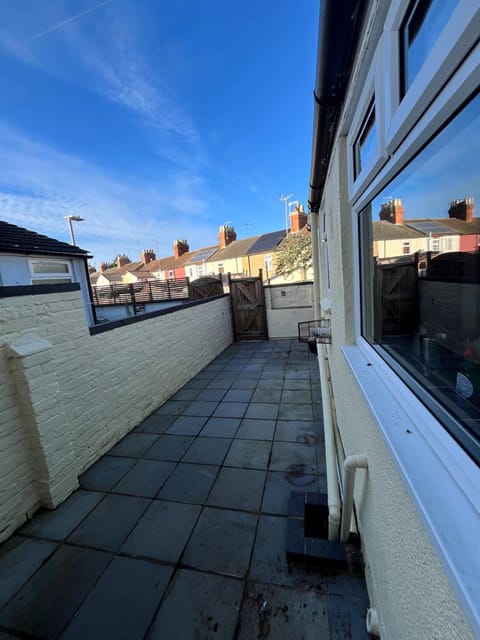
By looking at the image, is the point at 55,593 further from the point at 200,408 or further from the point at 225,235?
the point at 225,235

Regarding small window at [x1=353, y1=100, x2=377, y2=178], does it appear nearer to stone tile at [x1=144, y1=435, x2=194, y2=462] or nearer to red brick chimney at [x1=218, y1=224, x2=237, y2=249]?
stone tile at [x1=144, y1=435, x2=194, y2=462]

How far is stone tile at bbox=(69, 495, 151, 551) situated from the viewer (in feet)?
6.66

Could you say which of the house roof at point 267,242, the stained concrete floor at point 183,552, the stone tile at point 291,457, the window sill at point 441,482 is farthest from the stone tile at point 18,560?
the house roof at point 267,242

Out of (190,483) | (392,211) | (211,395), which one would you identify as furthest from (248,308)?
(392,211)

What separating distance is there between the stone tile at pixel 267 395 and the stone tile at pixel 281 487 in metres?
1.58

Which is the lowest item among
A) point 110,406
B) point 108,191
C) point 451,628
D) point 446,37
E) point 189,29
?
point 110,406

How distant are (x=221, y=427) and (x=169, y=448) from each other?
2.34 ft

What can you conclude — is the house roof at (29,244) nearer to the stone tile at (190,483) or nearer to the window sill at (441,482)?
the stone tile at (190,483)

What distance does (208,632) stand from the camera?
1.45m

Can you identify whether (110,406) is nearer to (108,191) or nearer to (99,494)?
(99,494)

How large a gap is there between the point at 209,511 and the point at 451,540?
2.18 meters

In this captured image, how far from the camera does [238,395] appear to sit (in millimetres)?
4492

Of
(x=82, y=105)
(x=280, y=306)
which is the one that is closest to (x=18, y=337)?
(x=82, y=105)

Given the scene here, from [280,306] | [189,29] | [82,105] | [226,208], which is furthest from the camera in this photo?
[226,208]
